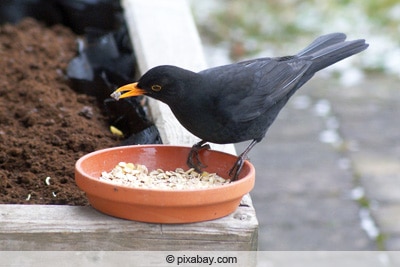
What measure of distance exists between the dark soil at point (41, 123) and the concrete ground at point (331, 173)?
1.70m

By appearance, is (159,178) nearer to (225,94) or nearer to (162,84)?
(162,84)

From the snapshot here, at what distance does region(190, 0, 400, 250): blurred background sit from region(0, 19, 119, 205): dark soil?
66.9 inches

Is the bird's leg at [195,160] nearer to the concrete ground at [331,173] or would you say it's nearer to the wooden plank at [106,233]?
the wooden plank at [106,233]

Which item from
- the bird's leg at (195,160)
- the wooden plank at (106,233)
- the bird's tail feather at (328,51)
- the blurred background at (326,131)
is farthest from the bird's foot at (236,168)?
the blurred background at (326,131)

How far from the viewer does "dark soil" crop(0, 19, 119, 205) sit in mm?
2916

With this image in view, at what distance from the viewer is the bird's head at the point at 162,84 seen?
2928 mm

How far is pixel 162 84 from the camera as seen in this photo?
9.66 feet

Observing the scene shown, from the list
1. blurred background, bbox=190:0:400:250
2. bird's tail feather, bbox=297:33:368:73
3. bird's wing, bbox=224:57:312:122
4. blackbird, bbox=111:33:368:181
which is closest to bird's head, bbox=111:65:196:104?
blackbird, bbox=111:33:368:181

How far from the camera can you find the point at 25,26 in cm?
493

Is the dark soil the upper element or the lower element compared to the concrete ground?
upper

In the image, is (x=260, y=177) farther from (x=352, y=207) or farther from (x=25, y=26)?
(x=25, y=26)

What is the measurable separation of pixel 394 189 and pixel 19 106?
2954mm

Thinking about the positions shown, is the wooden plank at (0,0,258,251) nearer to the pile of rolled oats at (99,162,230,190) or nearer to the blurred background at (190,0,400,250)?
the pile of rolled oats at (99,162,230,190)
